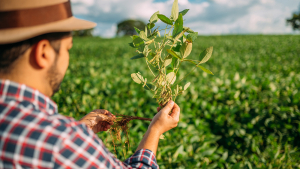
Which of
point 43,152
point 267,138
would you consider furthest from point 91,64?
point 43,152

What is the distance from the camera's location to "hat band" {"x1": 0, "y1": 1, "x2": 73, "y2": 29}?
0.75 m

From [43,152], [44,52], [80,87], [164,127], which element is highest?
[44,52]

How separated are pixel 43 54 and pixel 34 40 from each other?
6cm

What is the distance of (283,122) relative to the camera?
123 inches

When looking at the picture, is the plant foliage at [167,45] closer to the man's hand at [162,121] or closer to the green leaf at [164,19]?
the green leaf at [164,19]

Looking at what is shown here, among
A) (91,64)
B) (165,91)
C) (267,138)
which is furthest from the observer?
(91,64)

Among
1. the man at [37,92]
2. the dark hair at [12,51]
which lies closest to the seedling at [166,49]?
the man at [37,92]

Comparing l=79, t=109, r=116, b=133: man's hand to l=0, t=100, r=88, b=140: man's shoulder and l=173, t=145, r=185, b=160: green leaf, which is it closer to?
l=0, t=100, r=88, b=140: man's shoulder

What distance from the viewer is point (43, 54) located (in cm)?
81

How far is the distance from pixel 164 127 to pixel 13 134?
694 mm

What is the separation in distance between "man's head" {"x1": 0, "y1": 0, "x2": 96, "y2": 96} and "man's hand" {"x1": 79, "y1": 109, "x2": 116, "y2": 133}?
1.58 feet

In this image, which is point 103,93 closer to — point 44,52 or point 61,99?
point 61,99

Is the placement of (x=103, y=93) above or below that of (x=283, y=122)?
above

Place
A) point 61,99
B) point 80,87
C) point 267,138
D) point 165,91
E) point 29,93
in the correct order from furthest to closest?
point 80,87, point 61,99, point 267,138, point 165,91, point 29,93
